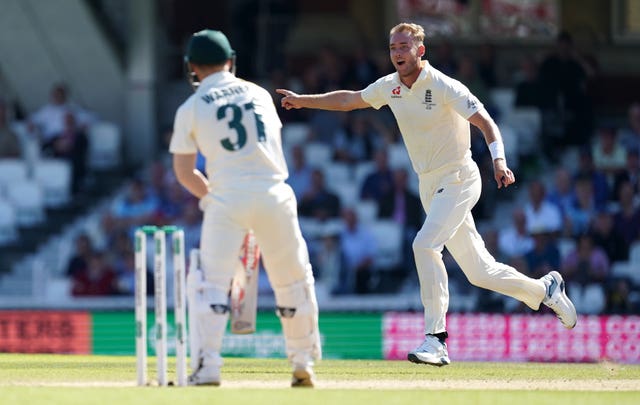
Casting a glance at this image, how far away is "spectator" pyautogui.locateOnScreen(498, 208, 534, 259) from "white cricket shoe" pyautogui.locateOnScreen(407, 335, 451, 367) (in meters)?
5.95

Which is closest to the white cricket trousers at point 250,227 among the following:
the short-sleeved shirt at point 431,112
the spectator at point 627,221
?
the short-sleeved shirt at point 431,112

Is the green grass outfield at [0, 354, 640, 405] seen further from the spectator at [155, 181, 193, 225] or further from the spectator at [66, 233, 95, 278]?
the spectator at [155, 181, 193, 225]

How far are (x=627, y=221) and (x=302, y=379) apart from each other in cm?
785

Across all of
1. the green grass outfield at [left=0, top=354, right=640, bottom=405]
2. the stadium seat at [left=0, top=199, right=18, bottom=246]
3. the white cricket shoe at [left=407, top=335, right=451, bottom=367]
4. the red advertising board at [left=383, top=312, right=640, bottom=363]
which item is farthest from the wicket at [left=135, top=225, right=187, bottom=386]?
the stadium seat at [left=0, top=199, right=18, bottom=246]

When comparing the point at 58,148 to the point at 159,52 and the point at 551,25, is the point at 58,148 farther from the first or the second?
the point at 551,25

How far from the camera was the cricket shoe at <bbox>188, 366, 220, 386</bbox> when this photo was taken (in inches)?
302

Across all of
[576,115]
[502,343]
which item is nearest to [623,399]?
[502,343]

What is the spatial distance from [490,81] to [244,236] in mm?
10002

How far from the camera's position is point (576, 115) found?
17.0m

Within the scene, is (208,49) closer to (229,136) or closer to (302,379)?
(229,136)

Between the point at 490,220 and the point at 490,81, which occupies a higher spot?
the point at 490,81

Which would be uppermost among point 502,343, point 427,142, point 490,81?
point 490,81

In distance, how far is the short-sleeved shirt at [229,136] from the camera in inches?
298

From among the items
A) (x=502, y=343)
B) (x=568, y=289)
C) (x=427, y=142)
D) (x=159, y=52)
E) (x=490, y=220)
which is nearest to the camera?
(x=427, y=142)
